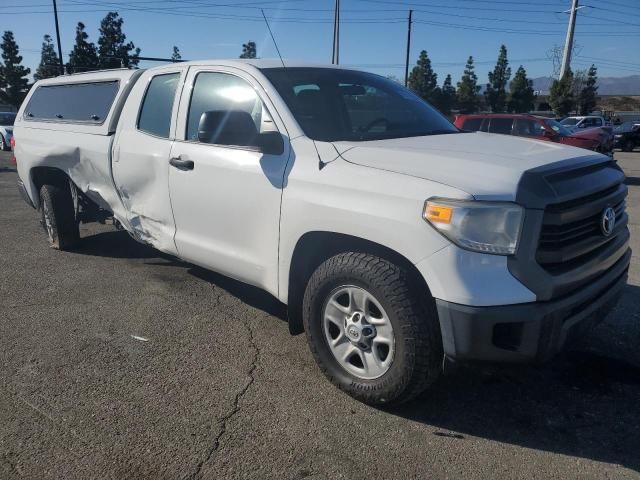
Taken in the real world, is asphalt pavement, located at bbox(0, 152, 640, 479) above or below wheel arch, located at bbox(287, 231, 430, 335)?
below

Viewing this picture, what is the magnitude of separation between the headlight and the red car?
1196 centimetres

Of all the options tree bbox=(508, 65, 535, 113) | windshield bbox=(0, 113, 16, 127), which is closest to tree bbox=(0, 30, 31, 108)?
windshield bbox=(0, 113, 16, 127)

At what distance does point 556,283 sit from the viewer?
2475mm

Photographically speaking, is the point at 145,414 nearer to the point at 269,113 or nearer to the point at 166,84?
the point at 269,113

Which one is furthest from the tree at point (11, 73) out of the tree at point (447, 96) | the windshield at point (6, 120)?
the tree at point (447, 96)

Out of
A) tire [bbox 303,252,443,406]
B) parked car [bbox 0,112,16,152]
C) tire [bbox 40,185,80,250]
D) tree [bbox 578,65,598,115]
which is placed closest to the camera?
tire [bbox 303,252,443,406]

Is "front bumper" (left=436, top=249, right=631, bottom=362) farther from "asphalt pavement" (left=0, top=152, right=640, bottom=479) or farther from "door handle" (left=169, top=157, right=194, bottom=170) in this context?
"door handle" (left=169, top=157, right=194, bottom=170)

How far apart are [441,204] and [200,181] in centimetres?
189

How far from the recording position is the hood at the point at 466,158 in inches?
98.1

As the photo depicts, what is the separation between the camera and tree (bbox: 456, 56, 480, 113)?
186 feet

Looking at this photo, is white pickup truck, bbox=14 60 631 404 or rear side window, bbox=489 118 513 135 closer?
white pickup truck, bbox=14 60 631 404

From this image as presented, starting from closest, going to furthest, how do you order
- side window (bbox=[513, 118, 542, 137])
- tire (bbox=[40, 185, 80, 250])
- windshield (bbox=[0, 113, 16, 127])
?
tire (bbox=[40, 185, 80, 250]) < side window (bbox=[513, 118, 542, 137]) < windshield (bbox=[0, 113, 16, 127])

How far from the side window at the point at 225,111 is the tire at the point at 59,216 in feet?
8.77

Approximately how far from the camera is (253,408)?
298 cm
